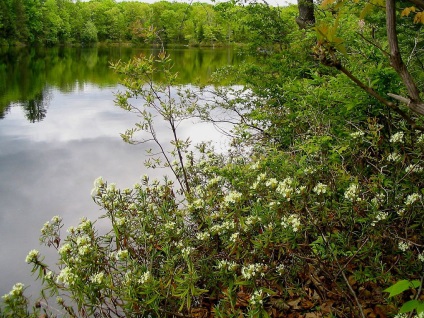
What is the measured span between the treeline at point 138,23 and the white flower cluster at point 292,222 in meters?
2.90

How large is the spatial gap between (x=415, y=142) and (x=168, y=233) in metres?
1.77

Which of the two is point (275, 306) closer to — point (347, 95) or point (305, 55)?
point (347, 95)

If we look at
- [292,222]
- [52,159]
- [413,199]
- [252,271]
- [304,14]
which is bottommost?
[52,159]

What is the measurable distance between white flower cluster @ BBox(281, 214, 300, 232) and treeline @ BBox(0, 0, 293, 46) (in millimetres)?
2904

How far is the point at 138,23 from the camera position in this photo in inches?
168

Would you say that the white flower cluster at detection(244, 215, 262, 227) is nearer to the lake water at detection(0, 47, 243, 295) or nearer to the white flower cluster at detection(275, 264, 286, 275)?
the white flower cluster at detection(275, 264, 286, 275)

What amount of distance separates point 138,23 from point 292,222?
3.20m

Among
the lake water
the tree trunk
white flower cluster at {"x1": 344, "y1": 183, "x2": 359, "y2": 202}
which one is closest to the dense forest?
Answer: white flower cluster at {"x1": 344, "y1": 183, "x2": 359, "y2": 202}

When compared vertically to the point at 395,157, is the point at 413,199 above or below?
below

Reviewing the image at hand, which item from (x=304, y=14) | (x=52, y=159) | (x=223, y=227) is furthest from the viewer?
(x=52, y=159)

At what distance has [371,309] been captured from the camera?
7.23ft

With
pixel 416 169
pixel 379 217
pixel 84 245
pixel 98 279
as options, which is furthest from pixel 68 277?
pixel 416 169

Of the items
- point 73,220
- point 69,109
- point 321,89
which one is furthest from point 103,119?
point 321,89

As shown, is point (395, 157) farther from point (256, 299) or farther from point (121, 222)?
point (121, 222)
